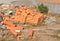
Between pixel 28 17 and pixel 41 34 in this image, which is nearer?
pixel 41 34

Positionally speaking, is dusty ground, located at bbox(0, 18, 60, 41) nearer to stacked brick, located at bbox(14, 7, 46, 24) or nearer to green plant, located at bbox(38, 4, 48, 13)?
stacked brick, located at bbox(14, 7, 46, 24)

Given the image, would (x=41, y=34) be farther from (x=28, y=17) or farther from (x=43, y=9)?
(x=43, y=9)

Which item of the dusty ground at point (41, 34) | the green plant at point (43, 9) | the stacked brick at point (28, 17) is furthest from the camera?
the green plant at point (43, 9)

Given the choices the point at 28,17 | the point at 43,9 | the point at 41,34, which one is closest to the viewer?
the point at 41,34

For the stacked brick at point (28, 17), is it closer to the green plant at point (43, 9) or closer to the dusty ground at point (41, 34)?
the dusty ground at point (41, 34)

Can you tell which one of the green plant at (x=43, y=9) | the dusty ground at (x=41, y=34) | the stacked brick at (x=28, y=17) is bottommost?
the dusty ground at (x=41, y=34)

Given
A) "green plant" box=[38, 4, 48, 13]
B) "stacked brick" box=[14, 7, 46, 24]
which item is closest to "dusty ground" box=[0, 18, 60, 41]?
"stacked brick" box=[14, 7, 46, 24]

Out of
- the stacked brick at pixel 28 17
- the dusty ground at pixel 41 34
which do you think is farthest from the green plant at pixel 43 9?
the dusty ground at pixel 41 34

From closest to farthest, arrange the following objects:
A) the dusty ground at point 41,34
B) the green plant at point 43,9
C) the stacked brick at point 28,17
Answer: the dusty ground at point 41,34, the stacked brick at point 28,17, the green plant at point 43,9

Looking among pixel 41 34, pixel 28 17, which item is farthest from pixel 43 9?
pixel 41 34

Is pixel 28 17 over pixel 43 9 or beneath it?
beneath

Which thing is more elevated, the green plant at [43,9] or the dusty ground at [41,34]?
the green plant at [43,9]

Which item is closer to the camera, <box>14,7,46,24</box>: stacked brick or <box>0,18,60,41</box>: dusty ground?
<box>0,18,60,41</box>: dusty ground

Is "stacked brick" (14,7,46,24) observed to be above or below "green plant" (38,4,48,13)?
below
